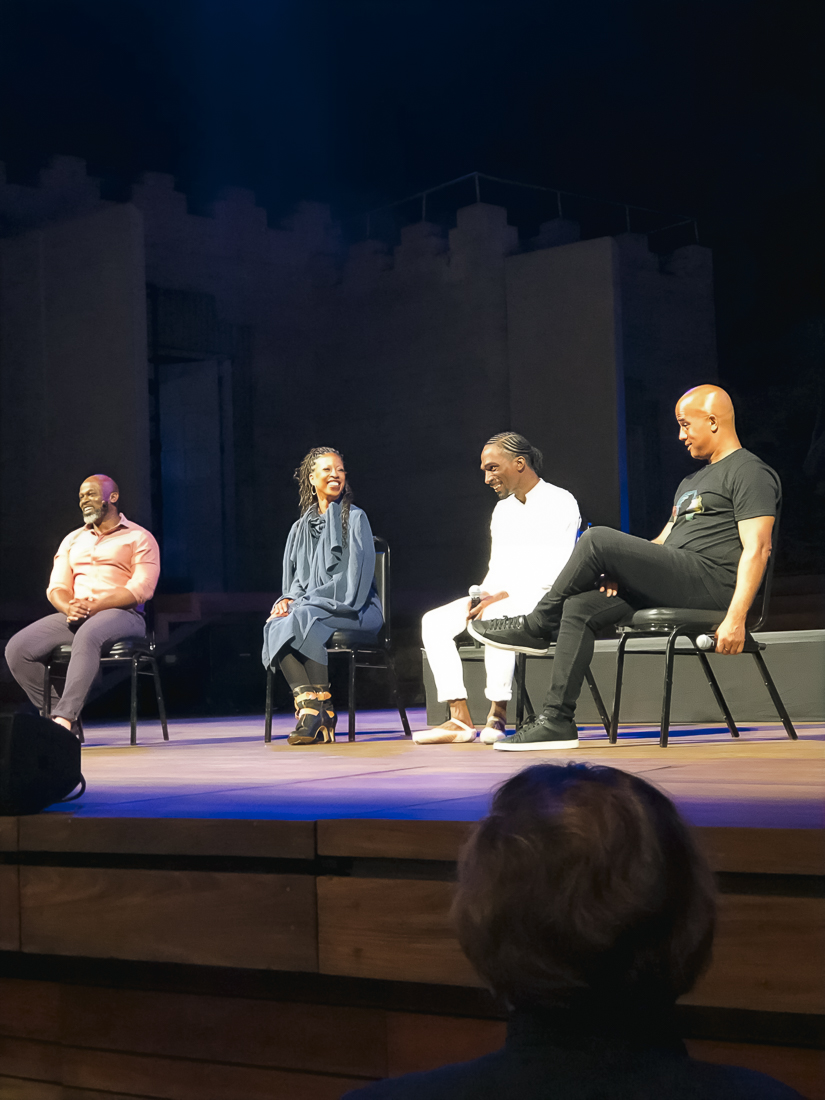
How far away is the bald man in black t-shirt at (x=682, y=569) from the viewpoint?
9.30ft

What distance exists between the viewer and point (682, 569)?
2.92m

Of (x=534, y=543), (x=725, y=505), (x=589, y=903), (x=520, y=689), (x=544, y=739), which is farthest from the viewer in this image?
(x=534, y=543)

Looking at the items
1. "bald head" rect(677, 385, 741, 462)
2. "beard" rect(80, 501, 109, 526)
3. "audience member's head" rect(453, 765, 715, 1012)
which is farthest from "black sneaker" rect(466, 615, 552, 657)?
"audience member's head" rect(453, 765, 715, 1012)

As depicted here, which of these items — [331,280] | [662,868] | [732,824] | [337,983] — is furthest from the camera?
[331,280]

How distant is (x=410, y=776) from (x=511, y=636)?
0.84m

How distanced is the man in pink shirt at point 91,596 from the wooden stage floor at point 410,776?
0.35 meters

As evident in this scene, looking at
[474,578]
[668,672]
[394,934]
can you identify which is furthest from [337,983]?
[474,578]

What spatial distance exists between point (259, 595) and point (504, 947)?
265 inches

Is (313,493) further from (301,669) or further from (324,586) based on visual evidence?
(301,669)

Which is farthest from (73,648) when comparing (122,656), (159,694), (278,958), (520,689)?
(278,958)

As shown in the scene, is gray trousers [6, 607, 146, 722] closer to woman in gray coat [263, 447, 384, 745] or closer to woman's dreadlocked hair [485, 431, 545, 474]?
woman in gray coat [263, 447, 384, 745]

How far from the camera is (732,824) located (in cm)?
136

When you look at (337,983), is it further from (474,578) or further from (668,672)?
(474,578)

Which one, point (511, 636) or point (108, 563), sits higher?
point (108, 563)
